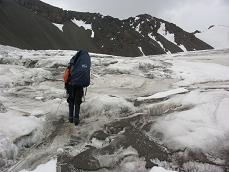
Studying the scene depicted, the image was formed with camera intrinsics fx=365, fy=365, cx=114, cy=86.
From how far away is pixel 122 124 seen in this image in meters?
7.65

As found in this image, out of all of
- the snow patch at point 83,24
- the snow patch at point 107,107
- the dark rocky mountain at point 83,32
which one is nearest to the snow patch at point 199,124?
the snow patch at point 107,107

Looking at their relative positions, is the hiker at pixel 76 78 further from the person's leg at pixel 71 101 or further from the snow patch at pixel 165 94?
the snow patch at pixel 165 94

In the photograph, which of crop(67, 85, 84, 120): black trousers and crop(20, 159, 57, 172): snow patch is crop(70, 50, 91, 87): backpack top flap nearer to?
crop(67, 85, 84, 120): black trousers

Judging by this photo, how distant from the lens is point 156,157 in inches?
245

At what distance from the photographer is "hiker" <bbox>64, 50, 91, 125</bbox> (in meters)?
7.50

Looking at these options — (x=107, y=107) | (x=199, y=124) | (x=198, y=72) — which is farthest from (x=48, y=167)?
(x=198, y=72)

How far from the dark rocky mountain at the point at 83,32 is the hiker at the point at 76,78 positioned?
7093 centimetres

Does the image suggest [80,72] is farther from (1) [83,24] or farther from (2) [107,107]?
(1) [83,24]

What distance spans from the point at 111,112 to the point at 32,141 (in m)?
2.03

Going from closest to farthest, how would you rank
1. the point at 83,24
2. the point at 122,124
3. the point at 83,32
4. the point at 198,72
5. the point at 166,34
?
the point at 122,124 < the point at 198,72 < the point at 83,32 < the point at 83,24 < the point at 166,34

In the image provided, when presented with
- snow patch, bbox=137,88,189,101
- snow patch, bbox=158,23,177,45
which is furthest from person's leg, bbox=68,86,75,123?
snow patch, bbox=158,23,177,45

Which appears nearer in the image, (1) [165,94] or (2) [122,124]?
(2) [122,124]

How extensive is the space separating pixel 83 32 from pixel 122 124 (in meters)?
117

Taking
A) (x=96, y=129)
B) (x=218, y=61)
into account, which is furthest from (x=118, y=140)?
(x=218, y=61)
